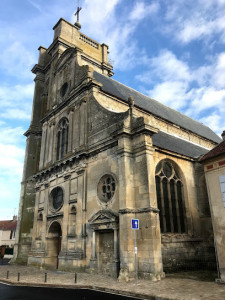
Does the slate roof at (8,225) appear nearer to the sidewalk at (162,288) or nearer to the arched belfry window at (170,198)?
the sidewalk at (162,288)

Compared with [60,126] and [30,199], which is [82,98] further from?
[30,199]

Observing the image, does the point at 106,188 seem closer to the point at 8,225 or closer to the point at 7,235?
the point at 7,235

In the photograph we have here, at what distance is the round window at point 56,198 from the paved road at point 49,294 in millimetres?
7745

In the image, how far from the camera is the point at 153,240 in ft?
34.5

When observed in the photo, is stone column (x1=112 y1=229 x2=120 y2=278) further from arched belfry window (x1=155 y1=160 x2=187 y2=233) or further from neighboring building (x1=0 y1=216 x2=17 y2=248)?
neighboring building (x1=0 y1=216 x2=17 y2=248)

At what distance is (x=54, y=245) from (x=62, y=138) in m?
7.99

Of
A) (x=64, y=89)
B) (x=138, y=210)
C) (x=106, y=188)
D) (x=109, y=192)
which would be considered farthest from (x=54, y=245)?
(x=64, y=89)

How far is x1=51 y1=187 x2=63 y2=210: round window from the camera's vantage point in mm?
17422

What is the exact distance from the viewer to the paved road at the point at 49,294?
7.79 metres

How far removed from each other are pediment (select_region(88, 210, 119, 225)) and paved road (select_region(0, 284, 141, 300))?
385 cm

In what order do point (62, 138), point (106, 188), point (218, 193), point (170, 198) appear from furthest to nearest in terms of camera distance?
point (62, 138) → point (170, 198) → point (106, 188) → point (218, 193)

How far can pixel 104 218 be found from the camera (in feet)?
42.0

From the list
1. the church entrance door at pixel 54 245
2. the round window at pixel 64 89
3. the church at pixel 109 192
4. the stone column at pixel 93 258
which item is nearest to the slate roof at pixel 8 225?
the church at pixel 109 192

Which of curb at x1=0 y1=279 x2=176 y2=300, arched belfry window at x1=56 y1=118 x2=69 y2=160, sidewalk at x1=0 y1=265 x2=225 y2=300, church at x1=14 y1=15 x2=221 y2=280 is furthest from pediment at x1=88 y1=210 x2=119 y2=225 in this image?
arched belfry window at x1=56 y1=118 x2=69 y2=160
